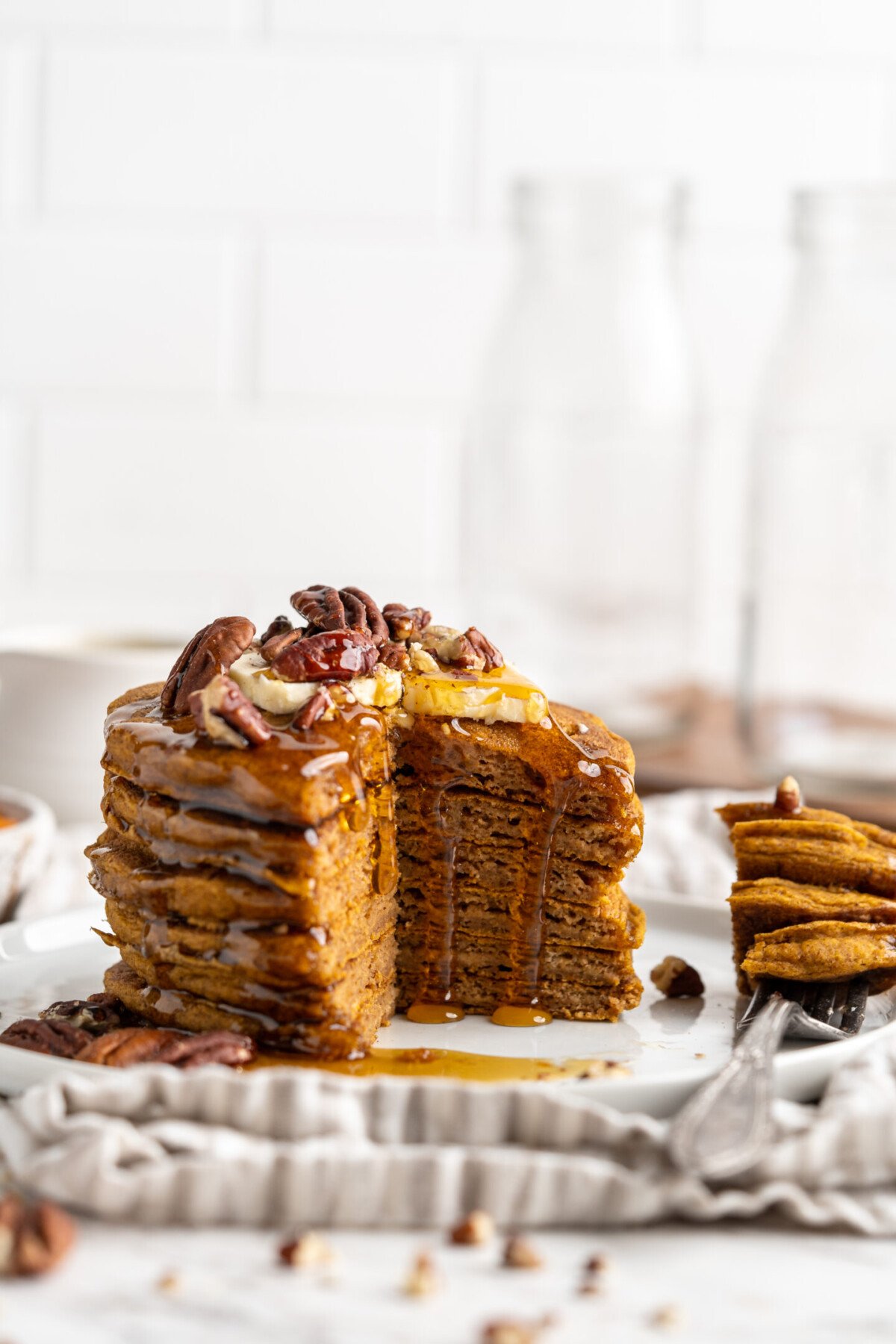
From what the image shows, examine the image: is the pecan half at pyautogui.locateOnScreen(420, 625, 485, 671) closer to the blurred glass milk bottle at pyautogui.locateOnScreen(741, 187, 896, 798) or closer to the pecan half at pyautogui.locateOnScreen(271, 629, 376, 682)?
the pecan half at pyautogui.locateOnScreen(271, 629, 376, 682)

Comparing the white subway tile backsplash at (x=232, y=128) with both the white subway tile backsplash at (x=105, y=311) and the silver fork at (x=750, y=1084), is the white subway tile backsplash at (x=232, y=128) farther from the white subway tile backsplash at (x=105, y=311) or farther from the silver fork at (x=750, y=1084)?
the silver fork at (x=750, y=1084)

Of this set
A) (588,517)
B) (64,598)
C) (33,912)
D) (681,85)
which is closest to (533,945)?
(33,912)

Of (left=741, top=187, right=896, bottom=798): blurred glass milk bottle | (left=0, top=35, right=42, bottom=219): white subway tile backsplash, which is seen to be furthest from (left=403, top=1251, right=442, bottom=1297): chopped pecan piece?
(left=0, top=35, right=42, bottom=219): white subway tile backsplash

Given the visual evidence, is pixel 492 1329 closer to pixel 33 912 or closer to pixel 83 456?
pixel 33 912

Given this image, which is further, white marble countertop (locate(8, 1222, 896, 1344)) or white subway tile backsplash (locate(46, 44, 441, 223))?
white subway tile backsplash (locate(46, 44, 441, 223))

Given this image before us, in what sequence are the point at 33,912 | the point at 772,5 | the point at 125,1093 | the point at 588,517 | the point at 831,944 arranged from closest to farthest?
the point at 125,1093 → the point at 831,944 → the point at 33,912 → the point at 588,517 → the point at 772,5

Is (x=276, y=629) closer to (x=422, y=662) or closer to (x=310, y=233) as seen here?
(x=422, y=662)
